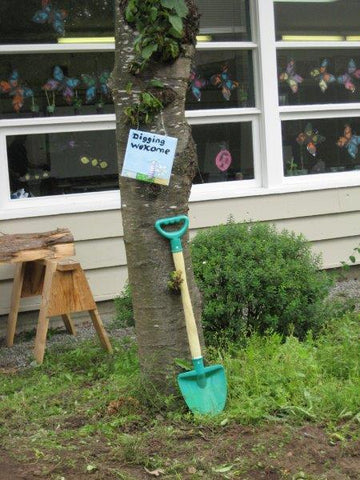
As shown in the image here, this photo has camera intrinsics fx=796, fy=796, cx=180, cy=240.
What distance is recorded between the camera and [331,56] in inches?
325

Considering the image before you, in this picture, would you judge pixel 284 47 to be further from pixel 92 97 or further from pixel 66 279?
pixel 66 279

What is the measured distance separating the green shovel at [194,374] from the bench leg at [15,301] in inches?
92.6

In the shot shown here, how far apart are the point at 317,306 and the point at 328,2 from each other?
4028mm

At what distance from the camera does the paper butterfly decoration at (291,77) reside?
7.94 metres

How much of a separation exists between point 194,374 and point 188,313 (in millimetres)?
315

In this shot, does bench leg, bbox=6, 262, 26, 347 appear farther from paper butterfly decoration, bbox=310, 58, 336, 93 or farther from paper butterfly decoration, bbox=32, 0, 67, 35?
paper butterfly decoration, bbox=310, 58, 336, 93

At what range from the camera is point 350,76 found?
8.39 meters

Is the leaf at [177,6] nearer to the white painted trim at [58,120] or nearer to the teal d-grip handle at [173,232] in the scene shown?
the teal d-grip handle at [173,232]

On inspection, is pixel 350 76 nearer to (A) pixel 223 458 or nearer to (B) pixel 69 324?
(B) pixel 69 324

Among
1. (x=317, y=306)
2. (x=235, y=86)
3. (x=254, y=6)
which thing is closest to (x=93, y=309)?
(x=317, y=306)

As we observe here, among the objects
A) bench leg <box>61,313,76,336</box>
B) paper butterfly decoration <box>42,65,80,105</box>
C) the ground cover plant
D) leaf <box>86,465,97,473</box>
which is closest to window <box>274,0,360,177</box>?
paper butterfly decoration <box>42,65,80,105</box>

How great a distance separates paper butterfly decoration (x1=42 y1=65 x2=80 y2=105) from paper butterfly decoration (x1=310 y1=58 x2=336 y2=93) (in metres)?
2.60

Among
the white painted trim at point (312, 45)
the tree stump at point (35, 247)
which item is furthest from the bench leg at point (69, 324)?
the white painted trim at point (312, 45)

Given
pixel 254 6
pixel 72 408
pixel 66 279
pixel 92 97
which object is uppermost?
pixel 254 6
